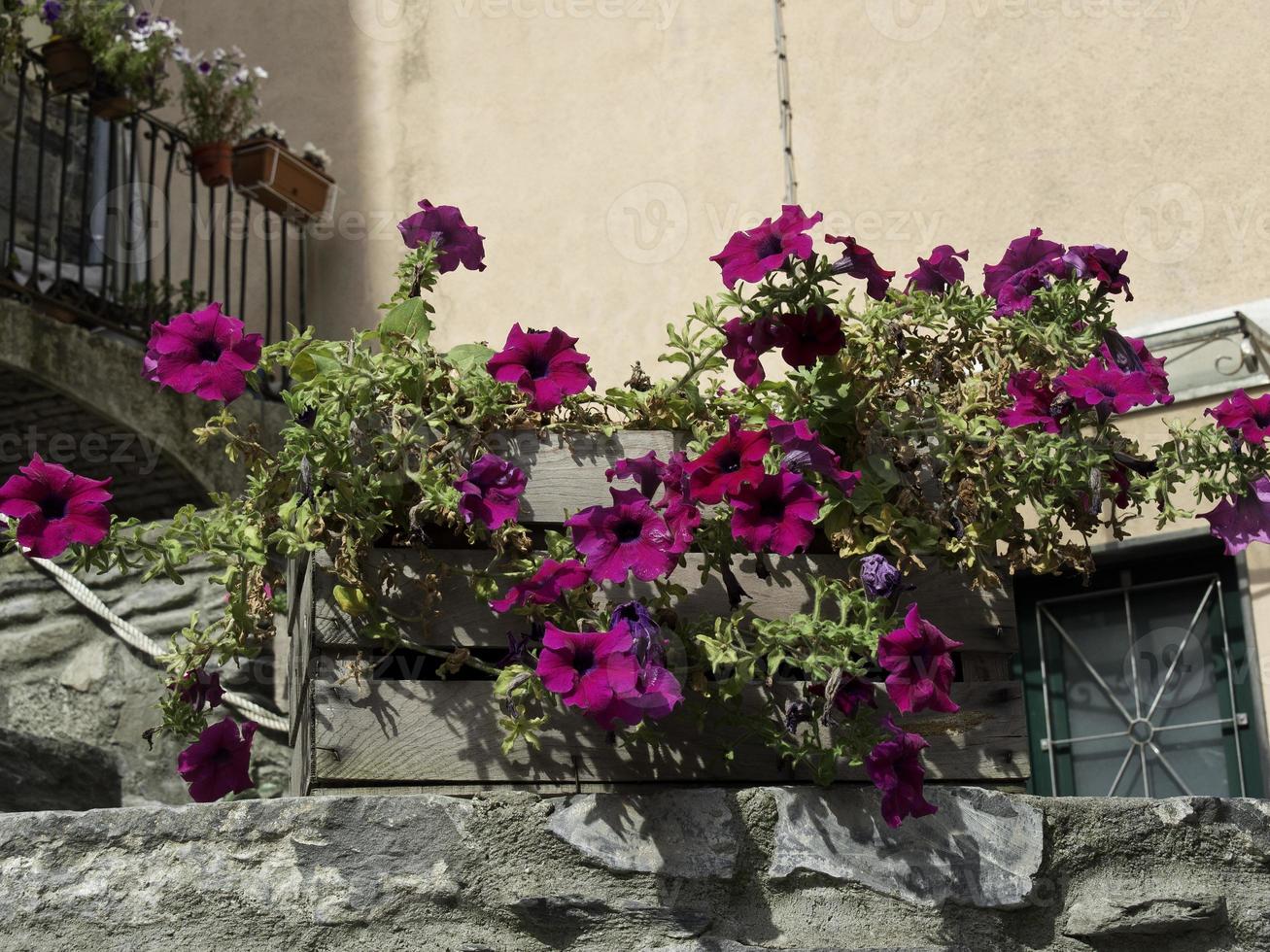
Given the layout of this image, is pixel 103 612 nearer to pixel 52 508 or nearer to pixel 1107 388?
pixel 52 508

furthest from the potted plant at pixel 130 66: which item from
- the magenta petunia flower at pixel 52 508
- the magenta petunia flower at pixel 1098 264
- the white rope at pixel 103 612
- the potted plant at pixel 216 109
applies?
the magenta petunia flower at pixel 1098 264

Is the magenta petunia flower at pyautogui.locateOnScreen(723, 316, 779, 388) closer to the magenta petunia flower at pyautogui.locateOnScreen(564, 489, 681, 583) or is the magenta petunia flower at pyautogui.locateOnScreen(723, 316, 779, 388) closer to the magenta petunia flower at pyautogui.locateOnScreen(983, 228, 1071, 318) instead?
the magenta petunia flower at pyautogui.locateOnScreen(564, 489, 681, 583)

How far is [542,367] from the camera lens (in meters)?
2.21

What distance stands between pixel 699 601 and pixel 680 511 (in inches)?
9.2

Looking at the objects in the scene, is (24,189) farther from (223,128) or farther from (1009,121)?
(1009,121)

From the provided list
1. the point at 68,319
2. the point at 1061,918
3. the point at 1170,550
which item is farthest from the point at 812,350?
the point at 68,319

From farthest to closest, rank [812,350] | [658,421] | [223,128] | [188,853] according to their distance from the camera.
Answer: [223,128] → [658,421] → [812,350] → [188,853]

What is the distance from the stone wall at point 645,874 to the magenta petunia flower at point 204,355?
557 millimetres

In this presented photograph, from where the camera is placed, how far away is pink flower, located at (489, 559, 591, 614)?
2008 millimetres

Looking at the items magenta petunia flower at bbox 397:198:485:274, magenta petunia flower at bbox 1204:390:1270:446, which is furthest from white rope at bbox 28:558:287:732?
magenta petunia flower at bbox 1204:390:1270:446

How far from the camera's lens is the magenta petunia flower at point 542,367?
85.6 inches

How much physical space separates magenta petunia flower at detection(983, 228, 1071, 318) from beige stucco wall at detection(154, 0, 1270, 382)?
299 cm

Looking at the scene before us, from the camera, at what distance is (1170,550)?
16.5 ft

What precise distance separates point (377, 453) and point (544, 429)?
23 centimetres
